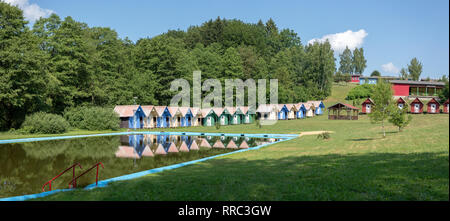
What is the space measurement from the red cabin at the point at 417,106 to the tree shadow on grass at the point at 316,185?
45.4 metres

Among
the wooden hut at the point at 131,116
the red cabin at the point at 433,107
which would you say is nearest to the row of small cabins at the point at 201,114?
the wooden hut at the point at 131,116

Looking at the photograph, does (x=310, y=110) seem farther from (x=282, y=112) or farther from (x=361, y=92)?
(x=361, y=92)

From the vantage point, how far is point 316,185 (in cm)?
823

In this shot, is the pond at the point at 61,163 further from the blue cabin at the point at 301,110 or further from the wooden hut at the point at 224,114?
the blue cabin at the point at 301,110

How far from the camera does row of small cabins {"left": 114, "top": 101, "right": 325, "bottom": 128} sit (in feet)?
152

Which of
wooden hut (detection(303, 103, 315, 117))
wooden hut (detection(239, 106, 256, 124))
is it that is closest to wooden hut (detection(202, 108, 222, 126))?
wooden hut (detection(239, 106, 256, 124))

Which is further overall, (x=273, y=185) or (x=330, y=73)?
(x=330, y=73)

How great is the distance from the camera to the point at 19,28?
120 feet

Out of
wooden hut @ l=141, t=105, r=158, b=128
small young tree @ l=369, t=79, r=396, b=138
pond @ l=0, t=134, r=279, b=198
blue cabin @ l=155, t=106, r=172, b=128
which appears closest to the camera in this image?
pond @ l=0, t=134, r=279, b=198

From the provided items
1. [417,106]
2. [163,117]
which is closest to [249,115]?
[163,117]

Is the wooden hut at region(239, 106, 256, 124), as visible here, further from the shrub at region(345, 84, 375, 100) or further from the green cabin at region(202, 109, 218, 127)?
the shrub at region(345, 84, 375, 100)

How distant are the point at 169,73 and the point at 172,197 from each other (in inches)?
2182
